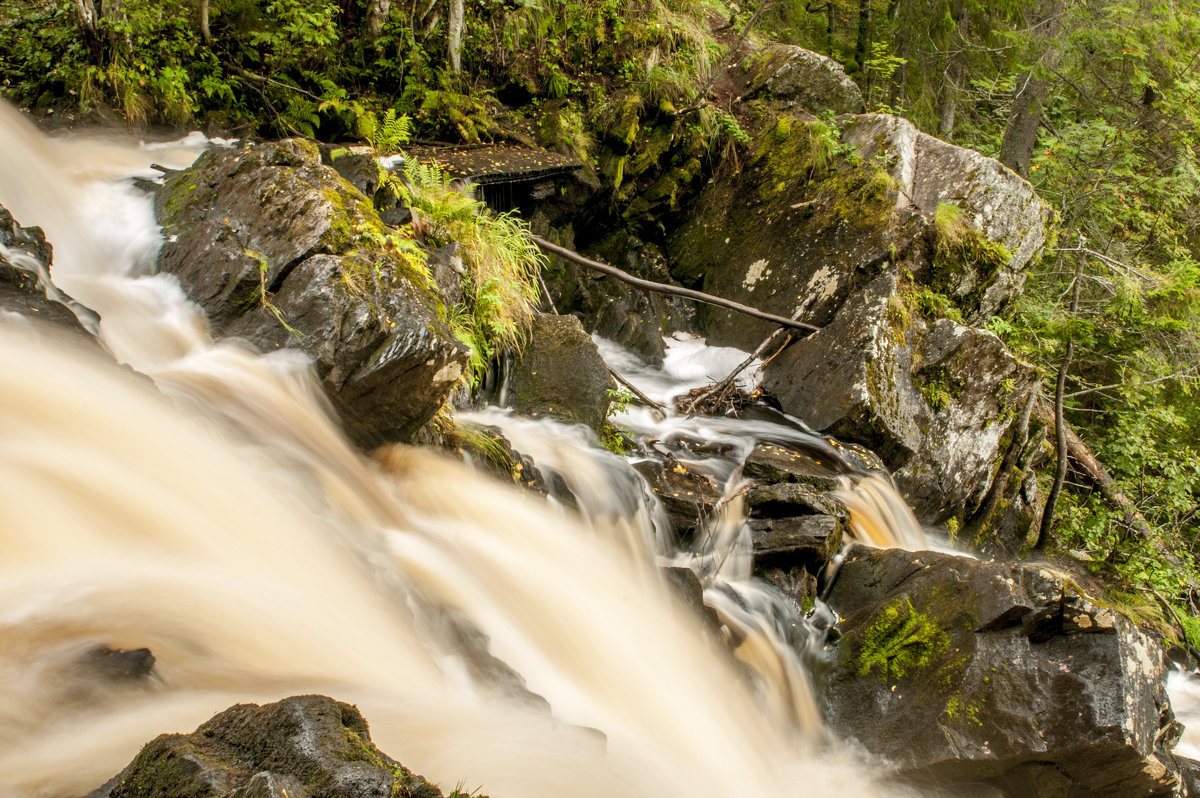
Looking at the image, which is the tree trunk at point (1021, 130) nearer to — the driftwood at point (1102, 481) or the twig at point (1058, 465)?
the twig at point (1058, 465)

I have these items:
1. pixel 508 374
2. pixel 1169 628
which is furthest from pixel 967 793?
pixel 1169 628

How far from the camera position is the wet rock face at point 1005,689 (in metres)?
3.67

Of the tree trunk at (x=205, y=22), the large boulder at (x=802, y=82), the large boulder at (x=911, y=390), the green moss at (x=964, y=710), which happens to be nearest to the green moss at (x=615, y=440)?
the large boulder at (x=911, y=390)

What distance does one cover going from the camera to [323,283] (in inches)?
173

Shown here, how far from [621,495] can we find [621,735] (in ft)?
6.51

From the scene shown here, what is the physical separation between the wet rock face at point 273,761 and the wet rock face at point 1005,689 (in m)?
3.40

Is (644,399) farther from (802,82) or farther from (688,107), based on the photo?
(802,82)

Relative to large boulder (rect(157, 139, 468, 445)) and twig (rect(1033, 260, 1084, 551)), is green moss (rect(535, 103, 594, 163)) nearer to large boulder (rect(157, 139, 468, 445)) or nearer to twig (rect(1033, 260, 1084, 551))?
large boulder (rect(157, 139, 468, 445))

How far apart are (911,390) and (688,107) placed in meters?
4.70

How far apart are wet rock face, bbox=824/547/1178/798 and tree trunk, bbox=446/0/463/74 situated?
25.6 feet

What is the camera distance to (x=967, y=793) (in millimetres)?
3906

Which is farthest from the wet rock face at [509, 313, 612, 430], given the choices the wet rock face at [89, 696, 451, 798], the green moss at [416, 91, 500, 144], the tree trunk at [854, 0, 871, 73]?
the tree trunk at [854, 0, 871, 73]

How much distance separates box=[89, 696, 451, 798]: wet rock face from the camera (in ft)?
5.00

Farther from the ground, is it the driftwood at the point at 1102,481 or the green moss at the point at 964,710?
the green moss at the point at 964,710
